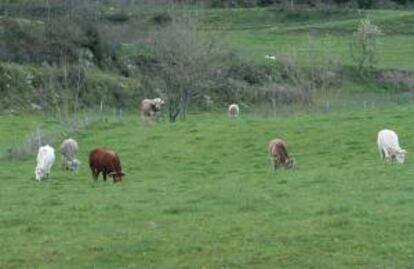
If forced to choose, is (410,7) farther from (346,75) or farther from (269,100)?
(269,100)

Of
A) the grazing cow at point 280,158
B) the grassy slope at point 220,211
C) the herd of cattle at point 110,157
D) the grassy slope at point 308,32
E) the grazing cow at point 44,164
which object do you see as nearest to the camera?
the grassy slope at point 220,211

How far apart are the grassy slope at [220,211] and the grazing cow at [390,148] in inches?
19.9

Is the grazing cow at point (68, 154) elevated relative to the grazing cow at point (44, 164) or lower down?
lower down

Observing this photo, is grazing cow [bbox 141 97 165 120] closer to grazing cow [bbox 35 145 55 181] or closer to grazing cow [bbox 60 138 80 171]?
grazing cow [bbox 60 138 80 171]

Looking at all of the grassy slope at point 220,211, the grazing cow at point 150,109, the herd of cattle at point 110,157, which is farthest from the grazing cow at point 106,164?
the grazing cow at point 150,109

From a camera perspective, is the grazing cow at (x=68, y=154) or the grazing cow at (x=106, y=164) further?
the grazing cow at (x=68, y=154)

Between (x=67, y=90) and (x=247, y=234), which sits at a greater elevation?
(x=247, y=234)

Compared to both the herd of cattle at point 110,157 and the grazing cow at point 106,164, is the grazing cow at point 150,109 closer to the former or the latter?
the herd of cattle at point 110,157

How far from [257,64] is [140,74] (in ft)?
37.9

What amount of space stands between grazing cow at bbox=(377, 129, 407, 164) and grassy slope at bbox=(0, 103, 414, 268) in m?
0.50

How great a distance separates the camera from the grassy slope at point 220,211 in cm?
1758

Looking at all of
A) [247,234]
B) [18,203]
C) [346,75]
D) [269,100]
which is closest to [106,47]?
[269,100]

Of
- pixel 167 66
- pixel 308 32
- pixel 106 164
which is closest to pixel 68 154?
pixel 106 164

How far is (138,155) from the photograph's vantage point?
40750 millimetres
